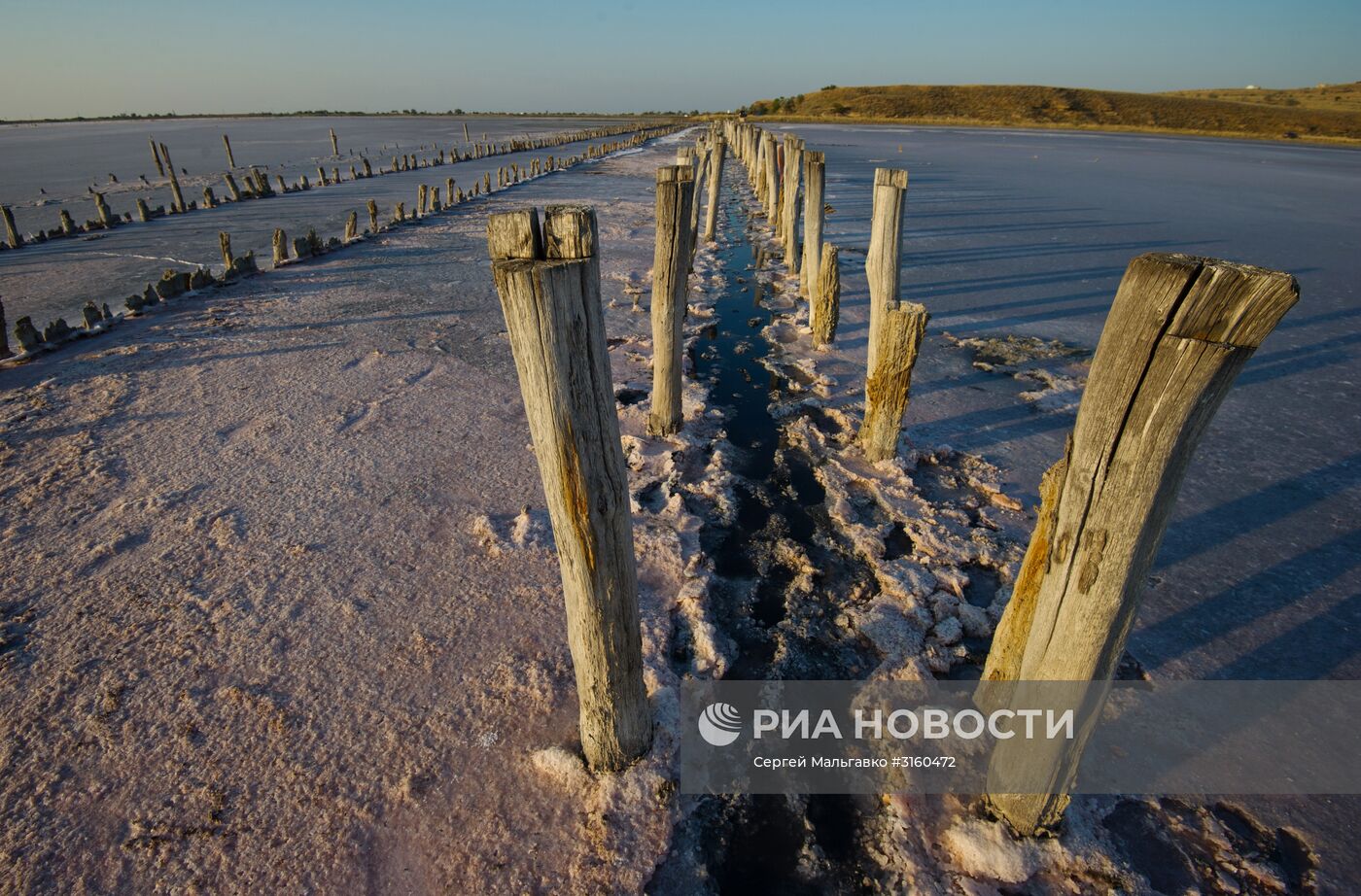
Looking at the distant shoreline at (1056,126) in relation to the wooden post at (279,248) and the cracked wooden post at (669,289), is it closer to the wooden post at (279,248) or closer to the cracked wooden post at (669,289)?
the cracked wooden post at (669,289)

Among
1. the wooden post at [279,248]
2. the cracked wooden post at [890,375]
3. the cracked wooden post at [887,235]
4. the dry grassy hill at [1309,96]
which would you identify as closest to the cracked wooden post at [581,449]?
the cracked wooden post at [890,375]

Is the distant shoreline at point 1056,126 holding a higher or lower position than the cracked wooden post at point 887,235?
higher

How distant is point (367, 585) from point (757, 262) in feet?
35.7

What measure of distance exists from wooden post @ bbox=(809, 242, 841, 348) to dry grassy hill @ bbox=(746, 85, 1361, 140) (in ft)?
207

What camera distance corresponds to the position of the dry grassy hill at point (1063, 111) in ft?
170

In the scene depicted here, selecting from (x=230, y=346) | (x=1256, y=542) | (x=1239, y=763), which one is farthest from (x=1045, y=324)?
(x=230, y=346)

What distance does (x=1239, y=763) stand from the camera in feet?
9.62

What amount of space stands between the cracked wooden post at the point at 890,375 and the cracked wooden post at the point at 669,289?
5.78ft

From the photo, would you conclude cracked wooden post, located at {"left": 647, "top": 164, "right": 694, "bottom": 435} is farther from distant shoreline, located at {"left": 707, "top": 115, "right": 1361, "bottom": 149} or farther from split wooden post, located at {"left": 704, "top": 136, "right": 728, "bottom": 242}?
distant shoreline, located at {"left": 707, "top": 115, "right": 1361, "bottom": 149}

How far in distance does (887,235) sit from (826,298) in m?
1.92

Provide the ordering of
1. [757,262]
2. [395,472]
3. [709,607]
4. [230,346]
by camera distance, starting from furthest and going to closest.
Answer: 1. [757,262]
2. [230,346]
3. [395,472]
4. [709,607]

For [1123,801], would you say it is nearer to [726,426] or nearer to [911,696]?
[911,696]

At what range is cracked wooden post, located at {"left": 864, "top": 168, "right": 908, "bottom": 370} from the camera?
18.6 ft

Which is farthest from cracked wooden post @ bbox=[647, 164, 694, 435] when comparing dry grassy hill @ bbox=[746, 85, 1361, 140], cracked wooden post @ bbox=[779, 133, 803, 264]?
dry grassy hill @ bbox=[746, 85, 1361, 140]
